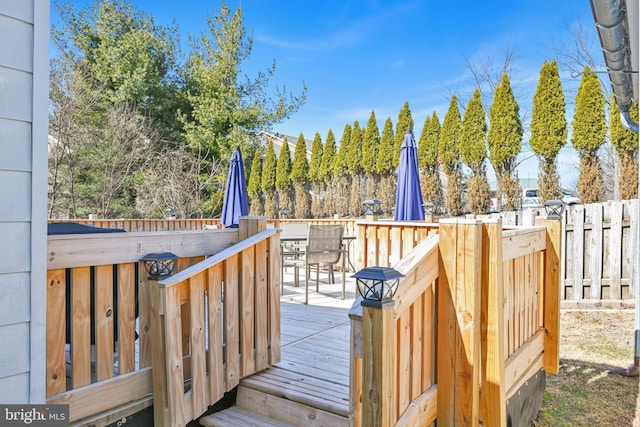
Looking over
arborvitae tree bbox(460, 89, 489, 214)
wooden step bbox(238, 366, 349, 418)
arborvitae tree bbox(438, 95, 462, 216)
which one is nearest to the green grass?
wooden step bbox(238, 366, 349, 418)

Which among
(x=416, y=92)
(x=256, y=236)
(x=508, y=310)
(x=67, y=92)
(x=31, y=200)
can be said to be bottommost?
(x=508, y=310)

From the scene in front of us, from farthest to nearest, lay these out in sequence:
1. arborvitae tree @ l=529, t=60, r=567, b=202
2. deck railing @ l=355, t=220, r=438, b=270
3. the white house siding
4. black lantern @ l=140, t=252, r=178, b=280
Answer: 1. arborvitae tree @ l=529, t=60, r=567, b=202
2. deck railing @ l=355, t=220, r=438, b=270
3. black lantern @ l=140, t=252, r=178, b=280
4. the white house siding

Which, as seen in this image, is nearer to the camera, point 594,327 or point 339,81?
point 594,327

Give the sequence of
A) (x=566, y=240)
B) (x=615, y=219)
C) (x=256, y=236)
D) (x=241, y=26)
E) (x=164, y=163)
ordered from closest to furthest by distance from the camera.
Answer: (x=256, y=236) → (x=615, y=219) → (x=566, y=240) → (x=164, y=163) → (x=241, y=26)

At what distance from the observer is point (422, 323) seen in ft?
7.27

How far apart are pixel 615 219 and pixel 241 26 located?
569 inches

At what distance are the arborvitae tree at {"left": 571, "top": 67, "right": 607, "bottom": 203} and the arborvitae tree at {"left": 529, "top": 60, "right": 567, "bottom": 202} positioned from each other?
1.09 ft

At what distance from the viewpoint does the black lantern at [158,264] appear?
231 cm

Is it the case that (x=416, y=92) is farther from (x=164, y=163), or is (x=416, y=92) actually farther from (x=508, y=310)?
(x=508, y=310)

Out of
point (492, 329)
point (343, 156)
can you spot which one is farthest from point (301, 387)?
point (343, 156)

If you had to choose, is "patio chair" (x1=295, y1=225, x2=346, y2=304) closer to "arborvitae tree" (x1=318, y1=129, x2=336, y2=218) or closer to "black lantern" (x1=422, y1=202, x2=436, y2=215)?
"black lantern" (x1=422, y1=202, x2=436, y2=215)

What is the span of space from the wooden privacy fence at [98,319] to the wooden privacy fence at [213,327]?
0.16m

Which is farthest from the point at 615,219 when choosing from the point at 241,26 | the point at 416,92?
the point at 416,92

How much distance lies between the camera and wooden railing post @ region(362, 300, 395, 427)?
167 centimetres
